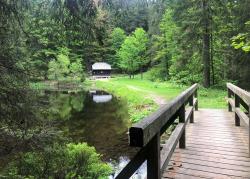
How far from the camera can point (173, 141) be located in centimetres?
354

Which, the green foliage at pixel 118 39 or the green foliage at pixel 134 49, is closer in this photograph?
the green foliage at pixel 134 49

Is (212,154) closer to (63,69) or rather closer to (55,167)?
(55,167)

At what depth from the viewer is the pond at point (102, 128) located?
346 inches

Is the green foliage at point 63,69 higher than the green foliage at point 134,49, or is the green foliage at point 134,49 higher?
the green foliage at point 134,49

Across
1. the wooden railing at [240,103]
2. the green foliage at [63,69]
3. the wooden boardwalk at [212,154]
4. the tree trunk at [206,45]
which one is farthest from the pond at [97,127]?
the green foliage at [63,69]

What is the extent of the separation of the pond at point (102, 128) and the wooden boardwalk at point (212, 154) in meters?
2.48

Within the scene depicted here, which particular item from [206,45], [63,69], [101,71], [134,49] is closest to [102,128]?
[206,45]

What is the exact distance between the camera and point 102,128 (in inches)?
504

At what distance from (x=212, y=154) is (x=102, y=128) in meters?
8.67

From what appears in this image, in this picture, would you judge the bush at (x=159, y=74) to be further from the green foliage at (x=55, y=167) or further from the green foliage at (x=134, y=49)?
the green foliage at (x=55, y=167)

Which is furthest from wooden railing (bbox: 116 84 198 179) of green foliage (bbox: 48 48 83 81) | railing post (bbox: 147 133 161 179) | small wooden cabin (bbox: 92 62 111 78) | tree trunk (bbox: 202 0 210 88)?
small wooden cabin (bbox: 92 62 111 78)

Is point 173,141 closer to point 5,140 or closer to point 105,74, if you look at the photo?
point 5,140

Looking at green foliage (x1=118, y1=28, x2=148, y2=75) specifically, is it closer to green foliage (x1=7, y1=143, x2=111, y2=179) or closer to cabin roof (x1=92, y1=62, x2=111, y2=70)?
cabin roof (x1=92, y1=62, x2=111, y2=70)

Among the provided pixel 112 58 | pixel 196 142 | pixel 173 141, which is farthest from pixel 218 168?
pixel 112 58
